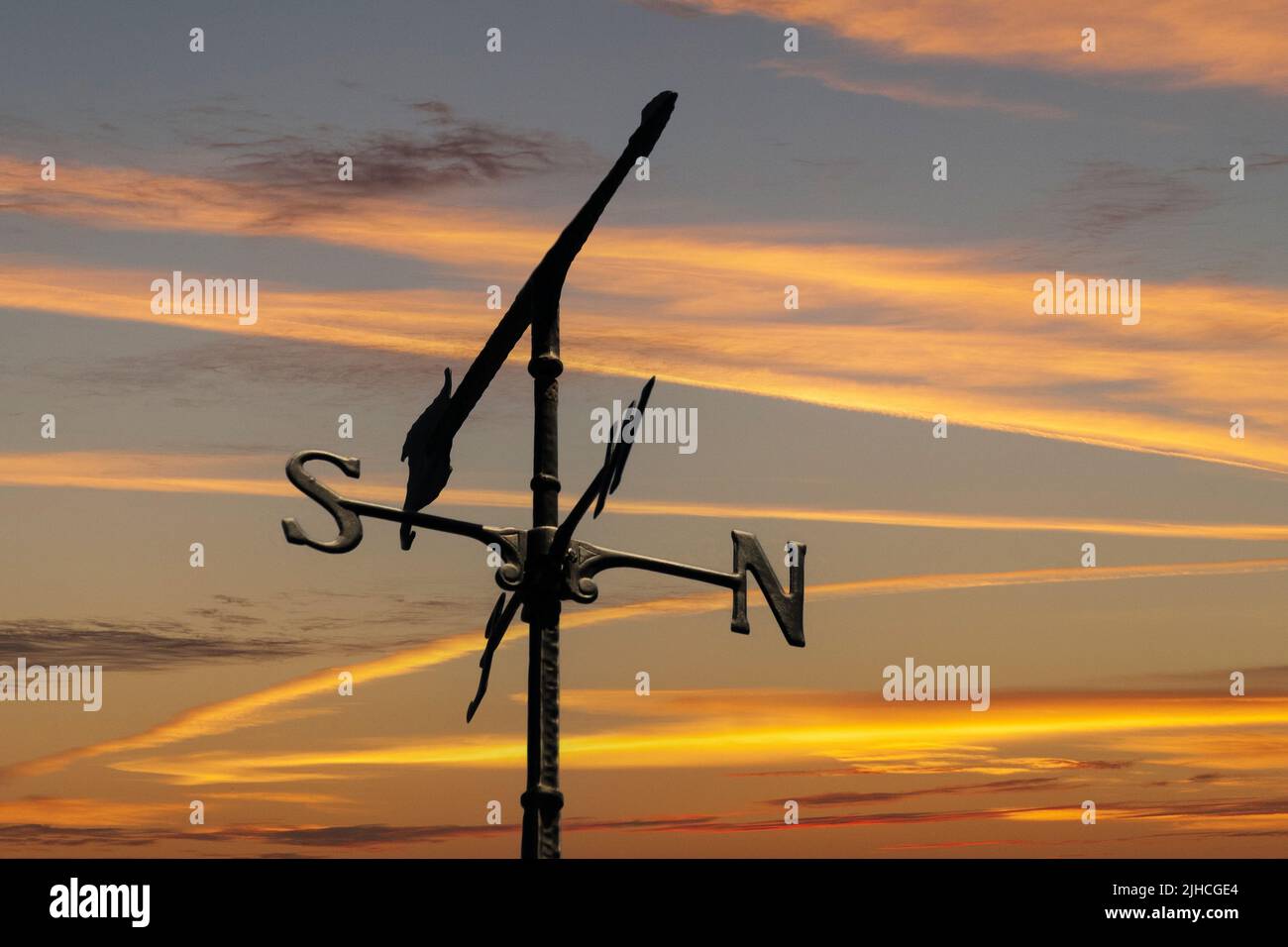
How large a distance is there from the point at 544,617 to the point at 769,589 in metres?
1.75

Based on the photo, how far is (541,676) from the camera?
306 inches

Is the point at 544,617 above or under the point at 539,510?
under

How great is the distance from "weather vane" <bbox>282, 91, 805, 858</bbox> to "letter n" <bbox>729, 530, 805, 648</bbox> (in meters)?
0.19

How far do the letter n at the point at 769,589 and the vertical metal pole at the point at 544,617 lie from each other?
127 centimetres

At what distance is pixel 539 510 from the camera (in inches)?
321

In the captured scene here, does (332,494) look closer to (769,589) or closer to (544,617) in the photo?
(544,617)

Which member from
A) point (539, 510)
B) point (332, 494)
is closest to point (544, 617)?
point (539, 510)

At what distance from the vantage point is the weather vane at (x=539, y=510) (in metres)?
7.75

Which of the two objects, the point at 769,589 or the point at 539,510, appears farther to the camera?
the point at 769,589

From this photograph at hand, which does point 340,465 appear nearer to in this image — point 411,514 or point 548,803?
point 411,514

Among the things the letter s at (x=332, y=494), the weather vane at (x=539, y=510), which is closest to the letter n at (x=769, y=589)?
the weather vane at (x=539, y=510)
